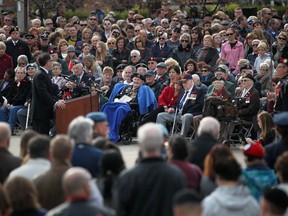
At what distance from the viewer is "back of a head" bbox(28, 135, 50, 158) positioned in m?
11.6

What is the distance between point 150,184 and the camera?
1019 cm

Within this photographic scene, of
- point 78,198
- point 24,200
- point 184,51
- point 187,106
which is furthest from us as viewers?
point 184,51

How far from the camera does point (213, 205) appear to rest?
1022cm

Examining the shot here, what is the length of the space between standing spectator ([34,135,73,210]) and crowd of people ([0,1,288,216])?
0.5 inches

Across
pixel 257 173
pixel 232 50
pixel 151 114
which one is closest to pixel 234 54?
pixel 232 50

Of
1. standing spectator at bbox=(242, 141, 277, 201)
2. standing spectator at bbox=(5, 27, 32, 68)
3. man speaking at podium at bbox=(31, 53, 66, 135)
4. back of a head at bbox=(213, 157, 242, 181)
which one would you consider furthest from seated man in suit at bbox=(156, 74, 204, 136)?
back of a head at bbox=(213, 157, 242, 181)

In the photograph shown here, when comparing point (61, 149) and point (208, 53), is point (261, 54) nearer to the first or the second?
point (208, 53)

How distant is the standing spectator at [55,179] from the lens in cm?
1095

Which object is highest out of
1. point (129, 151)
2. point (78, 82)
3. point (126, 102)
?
point (78, 82)

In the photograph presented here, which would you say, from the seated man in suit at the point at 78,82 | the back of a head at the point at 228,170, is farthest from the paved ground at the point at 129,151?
the back of a head at the point at 228,170

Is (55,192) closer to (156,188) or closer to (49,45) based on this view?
(156,188)

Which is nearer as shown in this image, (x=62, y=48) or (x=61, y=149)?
(x=61, y=149)

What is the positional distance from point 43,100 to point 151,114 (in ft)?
8.24

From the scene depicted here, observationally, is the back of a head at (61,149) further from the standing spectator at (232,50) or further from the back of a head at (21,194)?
the standing spectator at (232,50)
